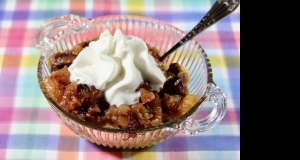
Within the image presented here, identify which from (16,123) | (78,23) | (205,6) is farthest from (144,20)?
(16,123)

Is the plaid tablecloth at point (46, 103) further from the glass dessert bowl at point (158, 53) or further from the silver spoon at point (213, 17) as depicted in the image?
the silver spoon at point (213, 17)

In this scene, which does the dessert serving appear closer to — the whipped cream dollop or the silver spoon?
the whipped cream dollop

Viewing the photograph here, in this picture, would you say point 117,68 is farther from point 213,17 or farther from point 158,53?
point 213,17

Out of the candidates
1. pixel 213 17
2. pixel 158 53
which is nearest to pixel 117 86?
pixel 158 53

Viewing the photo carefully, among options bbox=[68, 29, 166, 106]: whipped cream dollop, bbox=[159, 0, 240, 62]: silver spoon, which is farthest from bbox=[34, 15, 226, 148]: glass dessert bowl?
bbox=[68, 29, 166, 106]: whipped cream dollop

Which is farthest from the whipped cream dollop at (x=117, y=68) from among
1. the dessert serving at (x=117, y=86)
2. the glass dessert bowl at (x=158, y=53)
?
the glass dessert bowl at (x=158, y=53)
